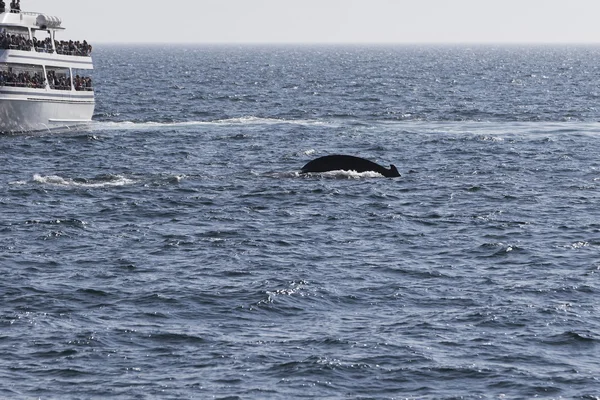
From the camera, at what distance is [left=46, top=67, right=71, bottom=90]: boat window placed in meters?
79.2

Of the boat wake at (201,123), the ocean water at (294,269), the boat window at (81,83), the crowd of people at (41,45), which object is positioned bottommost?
the boat wake at (201,123)

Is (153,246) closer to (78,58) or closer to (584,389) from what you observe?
(584,389)

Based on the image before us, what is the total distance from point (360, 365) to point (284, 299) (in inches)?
248

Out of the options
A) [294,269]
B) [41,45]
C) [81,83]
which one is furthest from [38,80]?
[294,269]

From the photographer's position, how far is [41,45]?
263 feet

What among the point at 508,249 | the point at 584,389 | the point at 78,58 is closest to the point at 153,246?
the point at 508,249

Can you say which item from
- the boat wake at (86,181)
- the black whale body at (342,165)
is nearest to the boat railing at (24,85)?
the boat wake at (86,181)

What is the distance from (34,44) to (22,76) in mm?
4306

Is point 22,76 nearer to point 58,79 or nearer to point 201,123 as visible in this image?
point 58,79

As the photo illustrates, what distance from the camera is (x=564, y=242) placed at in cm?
4181

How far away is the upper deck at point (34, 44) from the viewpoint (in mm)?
76250

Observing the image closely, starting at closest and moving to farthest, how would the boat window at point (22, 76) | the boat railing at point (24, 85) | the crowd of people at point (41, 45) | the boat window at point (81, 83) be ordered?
the boat railing at point (24, 85) < the boat window at point (22, 76) < the crowd of people at point (41, 45) < the boat window at point (81, 83)

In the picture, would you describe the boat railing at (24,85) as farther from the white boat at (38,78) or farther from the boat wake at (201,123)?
the boat wake at (201,123)

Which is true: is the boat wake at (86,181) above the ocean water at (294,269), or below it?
below
